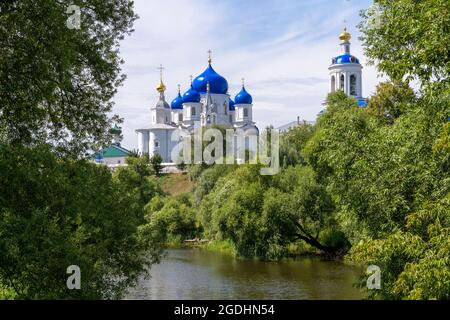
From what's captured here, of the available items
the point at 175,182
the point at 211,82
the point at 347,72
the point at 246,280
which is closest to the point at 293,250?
the point at 246,280

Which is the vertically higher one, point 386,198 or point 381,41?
point 381,41

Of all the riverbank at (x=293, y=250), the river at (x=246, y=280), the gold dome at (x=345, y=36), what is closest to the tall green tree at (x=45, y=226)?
the river at (x=246, y=280)

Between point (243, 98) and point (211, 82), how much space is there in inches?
171

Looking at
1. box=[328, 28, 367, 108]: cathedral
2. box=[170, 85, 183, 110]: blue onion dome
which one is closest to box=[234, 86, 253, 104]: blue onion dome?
box=[170, 85, 183, 110]: blue onion dome

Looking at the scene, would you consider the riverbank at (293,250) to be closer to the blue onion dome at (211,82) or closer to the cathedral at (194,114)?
the cathedral at (194,114)

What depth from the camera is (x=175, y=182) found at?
2365 inches

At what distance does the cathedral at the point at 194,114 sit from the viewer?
66312mm

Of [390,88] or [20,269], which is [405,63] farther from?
[390,88]

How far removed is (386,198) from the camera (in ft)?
35.8

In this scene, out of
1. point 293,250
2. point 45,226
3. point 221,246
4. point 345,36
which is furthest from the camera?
point 345,36

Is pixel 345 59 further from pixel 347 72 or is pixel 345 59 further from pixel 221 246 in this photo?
pixel 221 246

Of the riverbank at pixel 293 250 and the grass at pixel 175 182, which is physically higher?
the grass at pixel 175 182
